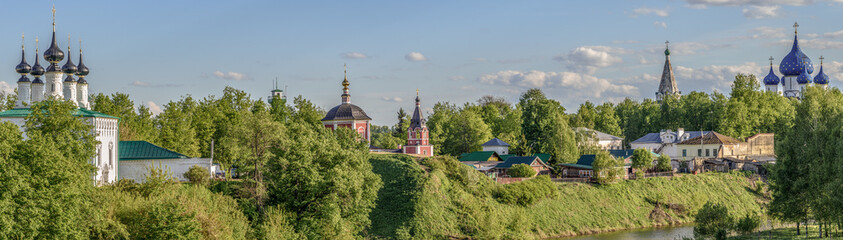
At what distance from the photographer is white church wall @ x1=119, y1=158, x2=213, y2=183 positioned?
151 ft

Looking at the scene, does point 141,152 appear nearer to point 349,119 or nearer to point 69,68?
point 69,68

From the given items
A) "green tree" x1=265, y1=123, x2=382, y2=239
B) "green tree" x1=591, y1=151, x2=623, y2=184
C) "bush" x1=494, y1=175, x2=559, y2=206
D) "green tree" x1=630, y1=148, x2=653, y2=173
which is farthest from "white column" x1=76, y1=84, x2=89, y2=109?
"green tree" x1=630, y1=148, x2=653, y2=173

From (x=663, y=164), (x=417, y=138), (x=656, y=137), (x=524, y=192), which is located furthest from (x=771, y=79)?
(x=524, y=192)

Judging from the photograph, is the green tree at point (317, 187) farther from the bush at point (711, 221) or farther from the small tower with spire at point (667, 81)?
the small tower with spire at point (667, 81)

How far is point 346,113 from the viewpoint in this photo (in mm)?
67688

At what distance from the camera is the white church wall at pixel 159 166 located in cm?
4600

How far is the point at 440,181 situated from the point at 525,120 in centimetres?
2524

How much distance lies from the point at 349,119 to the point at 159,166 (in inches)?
898

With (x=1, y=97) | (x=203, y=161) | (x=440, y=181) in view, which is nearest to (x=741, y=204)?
(x=440, y=181)

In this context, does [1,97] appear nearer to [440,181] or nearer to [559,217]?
[440,181]

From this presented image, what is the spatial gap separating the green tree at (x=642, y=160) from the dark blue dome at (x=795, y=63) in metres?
47.3

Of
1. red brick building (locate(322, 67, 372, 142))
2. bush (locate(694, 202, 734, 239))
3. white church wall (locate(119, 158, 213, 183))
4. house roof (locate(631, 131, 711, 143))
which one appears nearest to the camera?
bush (locate(694, 202, 734, 239))

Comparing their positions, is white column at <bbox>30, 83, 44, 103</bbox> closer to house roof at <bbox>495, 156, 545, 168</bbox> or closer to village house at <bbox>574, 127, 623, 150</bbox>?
house roof at <bbox>495, 156, 545, 168</bbox>

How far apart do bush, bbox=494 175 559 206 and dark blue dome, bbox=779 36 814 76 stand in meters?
62.8
